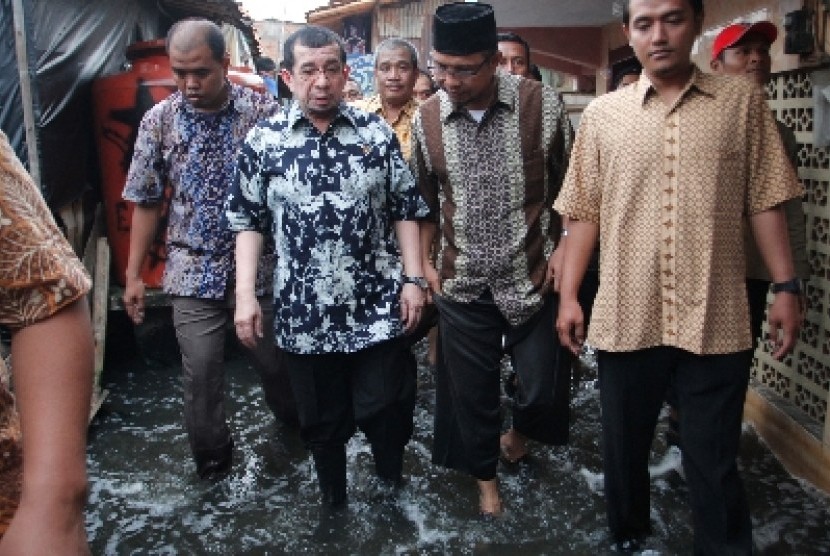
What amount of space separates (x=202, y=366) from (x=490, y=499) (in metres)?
1.53

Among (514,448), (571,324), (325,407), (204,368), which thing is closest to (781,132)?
(571,324)

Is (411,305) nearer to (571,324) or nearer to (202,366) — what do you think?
(571,324)

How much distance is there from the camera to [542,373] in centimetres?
349

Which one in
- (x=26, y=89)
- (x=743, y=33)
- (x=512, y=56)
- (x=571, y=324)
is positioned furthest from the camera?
(x=512, y=56)

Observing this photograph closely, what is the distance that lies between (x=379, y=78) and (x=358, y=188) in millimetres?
1918

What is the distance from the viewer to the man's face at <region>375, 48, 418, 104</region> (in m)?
4.92

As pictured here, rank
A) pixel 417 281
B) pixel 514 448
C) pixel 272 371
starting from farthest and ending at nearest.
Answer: pixel 272 371, pixel 514 448, pixel 417 281

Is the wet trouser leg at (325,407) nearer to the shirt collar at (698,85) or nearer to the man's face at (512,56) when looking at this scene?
the shirt collar at (698,85)

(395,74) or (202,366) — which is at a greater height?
(395,74)

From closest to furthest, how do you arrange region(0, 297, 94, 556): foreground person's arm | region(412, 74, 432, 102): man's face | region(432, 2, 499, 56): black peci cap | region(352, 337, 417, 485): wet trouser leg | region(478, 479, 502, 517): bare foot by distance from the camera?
1. region(0, 297, 94, 556): foreground person's arm
2. region(432, 2, 499, 56): black peci cap
3. region(352, 337, 417, 485): wet trouser leg
4. region(478, 479, 502, 517): bare foot
5. region(412, 74, 432, 102): man's face

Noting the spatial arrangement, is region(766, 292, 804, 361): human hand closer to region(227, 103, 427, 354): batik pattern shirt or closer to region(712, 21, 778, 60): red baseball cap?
region(227, 103, 427, 354): batik pattern shirt

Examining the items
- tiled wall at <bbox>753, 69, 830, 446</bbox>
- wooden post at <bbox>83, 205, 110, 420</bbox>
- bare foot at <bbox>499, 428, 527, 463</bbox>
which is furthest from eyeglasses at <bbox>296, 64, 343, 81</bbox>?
wooden post at <bbox>83, 205, 110, 420</bbox>

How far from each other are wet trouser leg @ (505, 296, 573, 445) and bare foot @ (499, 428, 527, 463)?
0.44 meters

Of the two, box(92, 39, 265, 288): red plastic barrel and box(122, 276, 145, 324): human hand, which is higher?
box(92, 39, 265, 288): red plastic barrel
